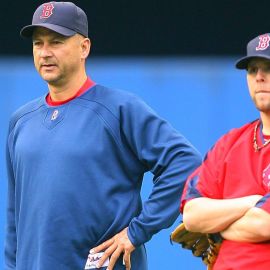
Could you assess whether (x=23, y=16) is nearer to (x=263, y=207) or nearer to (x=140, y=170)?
(x=140, y=170)

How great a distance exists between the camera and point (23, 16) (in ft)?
23.7

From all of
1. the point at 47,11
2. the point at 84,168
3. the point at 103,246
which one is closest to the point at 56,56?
the point at 47,11

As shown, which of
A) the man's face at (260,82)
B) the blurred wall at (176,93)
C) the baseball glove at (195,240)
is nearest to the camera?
the man's face at (260,82)

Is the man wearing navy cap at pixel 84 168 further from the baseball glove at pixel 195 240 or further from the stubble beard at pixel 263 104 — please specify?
the stubble beard at pixel 263 104

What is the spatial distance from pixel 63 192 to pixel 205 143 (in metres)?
2.07

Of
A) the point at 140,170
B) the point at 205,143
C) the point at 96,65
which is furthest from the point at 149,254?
the point at 140,170

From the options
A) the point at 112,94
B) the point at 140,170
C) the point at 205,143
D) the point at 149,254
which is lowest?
the point at 149,254

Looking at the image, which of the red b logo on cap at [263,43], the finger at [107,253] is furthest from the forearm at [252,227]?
the finger at [107,253]

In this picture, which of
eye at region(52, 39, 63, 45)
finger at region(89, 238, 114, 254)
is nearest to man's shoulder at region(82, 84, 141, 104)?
eye at region(52, 39, 63, 45)

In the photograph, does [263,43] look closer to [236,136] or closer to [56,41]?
[236,136]

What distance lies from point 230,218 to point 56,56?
3.51 feet

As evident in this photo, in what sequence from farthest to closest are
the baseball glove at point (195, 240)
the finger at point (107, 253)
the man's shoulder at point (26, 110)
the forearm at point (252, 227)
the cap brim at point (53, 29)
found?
the man's shoulder at point (26, 110), the cap brim at point (53, 29), the finger at point (107, 253), the baseball glove at point (195, 240), the forearm at point (252, 227)

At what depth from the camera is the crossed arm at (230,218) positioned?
3.27m

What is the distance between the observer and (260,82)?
3375mm
